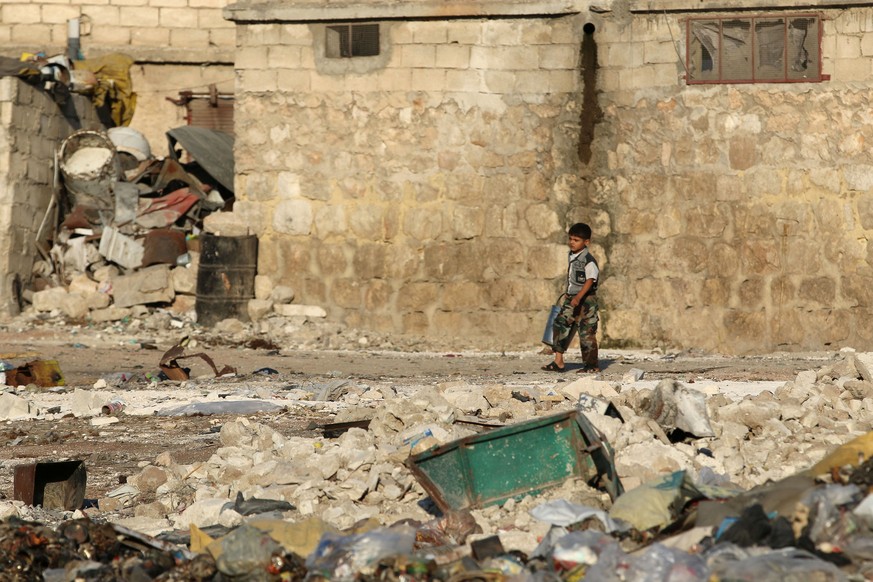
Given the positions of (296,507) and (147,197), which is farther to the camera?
(147,197)

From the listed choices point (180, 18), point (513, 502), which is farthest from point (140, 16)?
point (513, 502)

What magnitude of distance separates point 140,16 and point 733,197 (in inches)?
331

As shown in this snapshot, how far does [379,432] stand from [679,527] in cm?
262

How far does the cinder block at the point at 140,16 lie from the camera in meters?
17.5

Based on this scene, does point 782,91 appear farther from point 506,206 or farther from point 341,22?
point 341,22

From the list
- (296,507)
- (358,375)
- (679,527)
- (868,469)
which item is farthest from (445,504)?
(358,375)

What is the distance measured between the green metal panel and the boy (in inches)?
173

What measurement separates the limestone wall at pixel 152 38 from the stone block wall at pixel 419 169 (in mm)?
3611

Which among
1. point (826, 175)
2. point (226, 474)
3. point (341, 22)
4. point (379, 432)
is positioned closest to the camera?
point (226, 474)

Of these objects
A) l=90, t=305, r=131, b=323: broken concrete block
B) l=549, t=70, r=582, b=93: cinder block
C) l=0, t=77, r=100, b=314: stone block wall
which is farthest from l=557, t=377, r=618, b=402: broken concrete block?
l=0, t=77, r=100, b=314: stone block wall

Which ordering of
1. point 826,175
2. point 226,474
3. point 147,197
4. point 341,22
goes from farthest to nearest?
point 147,197 → point 341,22 → point 826,175 → point 226,474

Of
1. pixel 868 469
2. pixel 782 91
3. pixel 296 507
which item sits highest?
pixel 782 91

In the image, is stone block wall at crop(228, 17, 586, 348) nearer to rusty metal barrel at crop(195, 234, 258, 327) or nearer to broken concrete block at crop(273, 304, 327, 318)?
broken concrete block at crop(273, 304, 327, 318)

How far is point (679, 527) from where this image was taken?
543 centimetres
